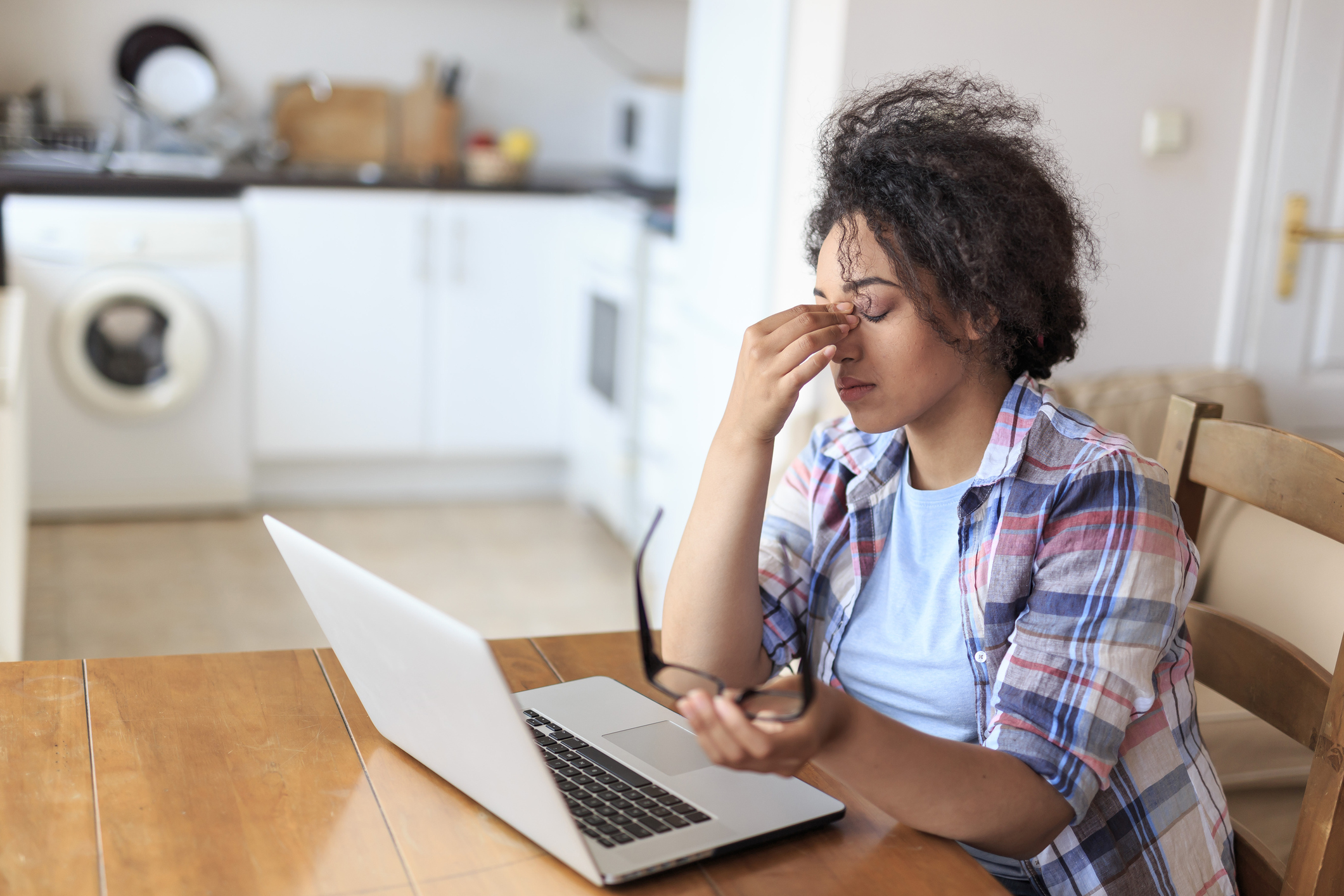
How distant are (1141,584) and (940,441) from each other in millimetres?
247

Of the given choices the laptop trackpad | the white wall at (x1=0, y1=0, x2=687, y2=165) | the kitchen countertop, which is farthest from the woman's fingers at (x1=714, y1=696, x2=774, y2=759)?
the white wall at (x1=0, y1=0, x2=687, y2=165)

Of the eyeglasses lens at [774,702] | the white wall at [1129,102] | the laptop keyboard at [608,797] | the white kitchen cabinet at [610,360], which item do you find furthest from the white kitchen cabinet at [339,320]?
Answer: the eyeglasses lens at [774,702]

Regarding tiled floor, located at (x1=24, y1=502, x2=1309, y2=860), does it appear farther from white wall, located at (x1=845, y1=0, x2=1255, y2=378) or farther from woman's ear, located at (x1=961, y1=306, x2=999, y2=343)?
woman's ear, located at (x1=961, y1=306, x2=999, y2=343)

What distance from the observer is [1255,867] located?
3.80ft

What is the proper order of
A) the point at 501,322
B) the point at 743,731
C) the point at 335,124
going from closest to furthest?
the point at 743,731, the point at 501,322, the point at 335,124

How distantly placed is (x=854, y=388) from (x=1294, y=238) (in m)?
1.96

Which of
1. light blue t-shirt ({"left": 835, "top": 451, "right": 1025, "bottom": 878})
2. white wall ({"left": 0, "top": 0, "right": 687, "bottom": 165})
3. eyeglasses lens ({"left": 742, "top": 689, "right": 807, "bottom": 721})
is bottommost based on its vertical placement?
light blue t-shirt ({"left": 835, "top": 451, "right": 1025, "bottom": 878})

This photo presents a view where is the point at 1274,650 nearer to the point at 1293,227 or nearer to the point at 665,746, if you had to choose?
the point at 665,746

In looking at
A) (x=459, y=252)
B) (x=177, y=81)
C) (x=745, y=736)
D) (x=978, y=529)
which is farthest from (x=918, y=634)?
(x=177, y=81)

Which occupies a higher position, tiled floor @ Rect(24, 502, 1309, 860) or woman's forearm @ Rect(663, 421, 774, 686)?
woman's forearm @ Rect(663, 421, 774, 686)

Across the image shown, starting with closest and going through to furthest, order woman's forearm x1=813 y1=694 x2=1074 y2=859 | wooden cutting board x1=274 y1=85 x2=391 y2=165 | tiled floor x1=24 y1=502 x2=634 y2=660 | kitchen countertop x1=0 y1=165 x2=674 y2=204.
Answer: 1. woman's forearm x1=813 y1=694 x2=1074 y2=859
2. tiled floor x1=24 y1=502 x2=634 y2=660
3. kitchen countertop x1=0 y1=165 x2=674 y2=204
4. wooden cutting board x1=274 y1=85 x2=391 y2=165

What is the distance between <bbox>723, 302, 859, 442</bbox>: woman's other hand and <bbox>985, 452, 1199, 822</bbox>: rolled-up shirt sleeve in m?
0.23

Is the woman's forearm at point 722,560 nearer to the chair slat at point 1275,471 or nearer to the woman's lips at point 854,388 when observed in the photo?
the woman's lips at point 854,388

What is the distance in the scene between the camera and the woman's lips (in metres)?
1.12
